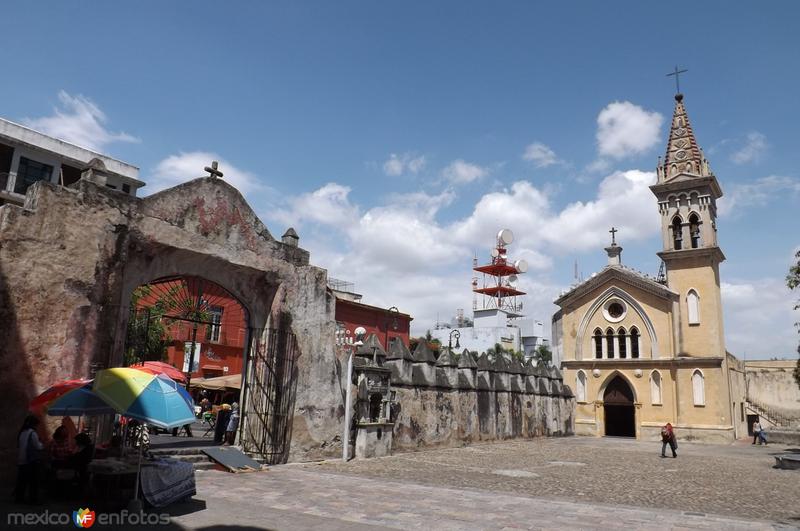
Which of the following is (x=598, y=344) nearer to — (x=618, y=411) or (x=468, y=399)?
(x=618, y=411)

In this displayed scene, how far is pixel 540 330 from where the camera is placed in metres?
74.6

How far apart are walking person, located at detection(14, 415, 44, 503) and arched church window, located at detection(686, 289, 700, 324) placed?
34626 millimetres

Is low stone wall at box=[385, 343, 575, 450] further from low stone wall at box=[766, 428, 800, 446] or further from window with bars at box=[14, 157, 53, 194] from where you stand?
window with bars at box=[14, 157, 53, 194]

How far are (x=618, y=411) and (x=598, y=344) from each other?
4.43 metres

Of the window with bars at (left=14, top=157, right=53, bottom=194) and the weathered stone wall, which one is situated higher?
the window with bars at (left=14, top=157, right=53, bottom=194)

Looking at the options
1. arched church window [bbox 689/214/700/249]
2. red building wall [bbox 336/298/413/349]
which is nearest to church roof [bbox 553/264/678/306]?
arched church window [bbox 689/214/700/249]

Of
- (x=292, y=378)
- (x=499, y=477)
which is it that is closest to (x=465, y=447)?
(x=499, y=477)

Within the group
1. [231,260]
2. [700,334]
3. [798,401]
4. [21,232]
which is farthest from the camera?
[798,401]

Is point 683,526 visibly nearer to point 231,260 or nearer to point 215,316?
point 231,260

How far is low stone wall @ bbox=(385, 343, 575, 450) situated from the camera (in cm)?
1984

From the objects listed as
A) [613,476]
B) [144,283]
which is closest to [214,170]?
[144,283]

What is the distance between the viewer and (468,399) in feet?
77.6

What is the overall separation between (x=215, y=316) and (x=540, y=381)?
1932 cm

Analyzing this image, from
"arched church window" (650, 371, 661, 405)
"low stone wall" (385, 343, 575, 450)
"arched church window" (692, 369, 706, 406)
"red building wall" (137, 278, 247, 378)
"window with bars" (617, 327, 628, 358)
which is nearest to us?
"low stone wall" (385, 343, 575, 450)
